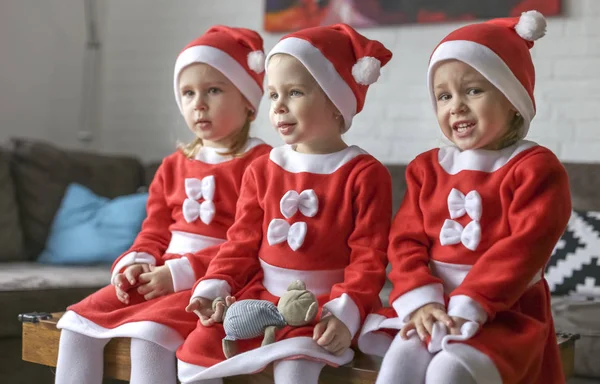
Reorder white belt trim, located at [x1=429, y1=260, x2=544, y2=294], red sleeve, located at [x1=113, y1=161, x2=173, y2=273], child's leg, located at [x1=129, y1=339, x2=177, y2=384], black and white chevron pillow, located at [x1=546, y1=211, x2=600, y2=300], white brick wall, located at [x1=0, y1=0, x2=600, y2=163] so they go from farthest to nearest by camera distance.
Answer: white brick wall, located at [x1=0, y1=0, x2=600, y2=163] → black and white chevron pillow, located at [x1=546, y1=211, x2=600, y2=300] → red sleeve, located at [x1=113, y1=161, x2=173, y2=273] → child's leg, located at [x1=129, y1=339, x2=177, y2=384] → white belt trim, located at [x1=429, y1=260, x2=544, y2=294]

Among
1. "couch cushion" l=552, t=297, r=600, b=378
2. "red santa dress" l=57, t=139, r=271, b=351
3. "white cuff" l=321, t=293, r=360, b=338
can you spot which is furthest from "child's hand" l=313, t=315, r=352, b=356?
"couch cushion" l=552, t=297, r=600, b=378

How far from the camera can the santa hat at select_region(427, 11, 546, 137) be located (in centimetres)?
155

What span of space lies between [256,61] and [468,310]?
2.86ft

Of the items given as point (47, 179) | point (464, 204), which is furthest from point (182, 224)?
point (47, 179)

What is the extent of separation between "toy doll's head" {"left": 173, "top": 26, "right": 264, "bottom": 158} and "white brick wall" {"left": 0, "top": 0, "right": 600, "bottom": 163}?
131 centimetres

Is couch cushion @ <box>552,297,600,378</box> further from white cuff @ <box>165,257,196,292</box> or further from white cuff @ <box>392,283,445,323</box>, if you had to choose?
white cuff @ <box>165,257,196,292</box>

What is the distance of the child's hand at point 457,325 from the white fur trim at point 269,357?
219 mm

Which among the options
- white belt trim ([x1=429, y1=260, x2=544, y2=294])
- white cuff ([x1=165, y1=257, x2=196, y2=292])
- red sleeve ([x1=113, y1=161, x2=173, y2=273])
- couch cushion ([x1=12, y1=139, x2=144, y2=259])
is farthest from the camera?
couch cushion ([x1=12, y1=139, x2=144, y2=259])

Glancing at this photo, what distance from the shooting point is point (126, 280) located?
1883 millimetres

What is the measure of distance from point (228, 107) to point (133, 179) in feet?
5.27

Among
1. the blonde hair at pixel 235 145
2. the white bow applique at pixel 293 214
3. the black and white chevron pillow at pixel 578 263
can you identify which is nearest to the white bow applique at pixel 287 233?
the white bow applique at pixel 293 214

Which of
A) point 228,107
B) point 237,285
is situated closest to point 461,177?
point 237,285

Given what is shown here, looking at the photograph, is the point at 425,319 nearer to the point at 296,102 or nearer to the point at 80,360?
the point at 296,102

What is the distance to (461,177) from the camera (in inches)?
62.9
